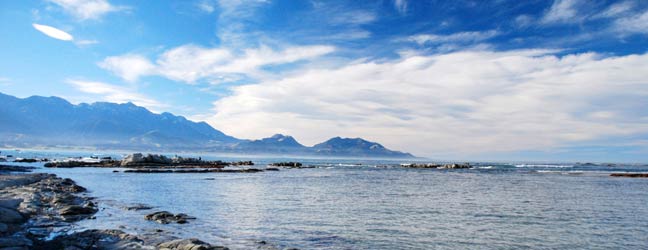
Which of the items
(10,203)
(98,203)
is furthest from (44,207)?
(98,203)

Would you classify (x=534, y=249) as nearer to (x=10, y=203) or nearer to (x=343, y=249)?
(x=343, y=249)

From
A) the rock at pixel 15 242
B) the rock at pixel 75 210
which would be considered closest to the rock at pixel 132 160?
the rock at pixel 75 210

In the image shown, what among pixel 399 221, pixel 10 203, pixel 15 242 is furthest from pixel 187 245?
pixel 10 203

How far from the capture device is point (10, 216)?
21172 millimetres

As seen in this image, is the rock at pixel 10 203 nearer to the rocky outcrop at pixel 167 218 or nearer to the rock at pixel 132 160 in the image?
the rocky outcrop at pixel 167 218

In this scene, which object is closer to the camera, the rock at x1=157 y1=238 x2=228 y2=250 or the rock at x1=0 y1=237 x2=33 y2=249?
the rock at x1=0 y1=237 x2=33 y2=249

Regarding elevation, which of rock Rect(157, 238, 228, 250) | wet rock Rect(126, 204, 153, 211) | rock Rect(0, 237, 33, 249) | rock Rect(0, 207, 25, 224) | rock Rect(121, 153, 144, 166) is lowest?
wet rock Rect(126, 204, 153, 211)

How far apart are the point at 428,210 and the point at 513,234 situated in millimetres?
8993

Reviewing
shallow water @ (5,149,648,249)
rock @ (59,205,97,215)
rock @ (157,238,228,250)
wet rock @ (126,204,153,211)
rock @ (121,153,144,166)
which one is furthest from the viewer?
rock @ (121,153,144,166)

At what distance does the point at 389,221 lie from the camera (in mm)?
25109

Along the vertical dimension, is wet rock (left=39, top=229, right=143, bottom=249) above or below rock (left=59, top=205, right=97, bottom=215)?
below

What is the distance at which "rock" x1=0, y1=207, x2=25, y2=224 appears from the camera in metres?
20.5

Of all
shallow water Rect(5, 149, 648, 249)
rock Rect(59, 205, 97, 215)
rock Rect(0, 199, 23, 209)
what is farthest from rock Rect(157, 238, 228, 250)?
rock Rect(0, 199, 23, 209)

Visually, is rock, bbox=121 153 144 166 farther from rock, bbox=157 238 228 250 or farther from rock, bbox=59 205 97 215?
rock, bbox=157 238 228 250
